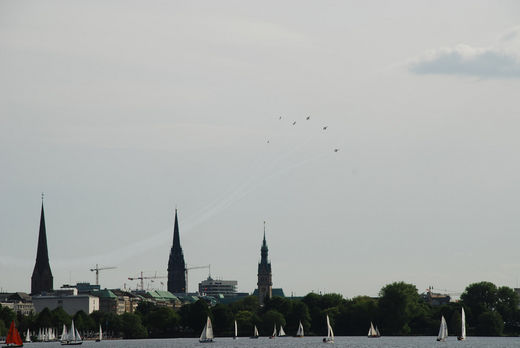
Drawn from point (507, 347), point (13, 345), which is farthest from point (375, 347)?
point (13, 345)

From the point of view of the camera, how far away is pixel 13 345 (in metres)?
193

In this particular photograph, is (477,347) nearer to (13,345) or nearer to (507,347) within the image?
(507,347)

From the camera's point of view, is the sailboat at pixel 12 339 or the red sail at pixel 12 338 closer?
the sailboat at pixel 12 339

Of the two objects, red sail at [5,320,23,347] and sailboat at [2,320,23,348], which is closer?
sailboat at [2,320,23,348]

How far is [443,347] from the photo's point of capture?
198 meters

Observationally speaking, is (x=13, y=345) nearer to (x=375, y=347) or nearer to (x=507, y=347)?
(x=375, y=347)

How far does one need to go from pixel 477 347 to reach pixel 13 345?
251 ft

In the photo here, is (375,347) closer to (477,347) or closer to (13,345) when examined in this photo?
(477,347)

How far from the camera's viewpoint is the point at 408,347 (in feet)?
655

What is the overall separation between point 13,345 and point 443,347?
234ft

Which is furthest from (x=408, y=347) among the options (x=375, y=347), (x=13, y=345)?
(x=13, y=345)

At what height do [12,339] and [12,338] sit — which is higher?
[12,338]

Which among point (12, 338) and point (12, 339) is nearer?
point (12, 339)

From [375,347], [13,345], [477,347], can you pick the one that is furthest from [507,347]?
[13,345]
